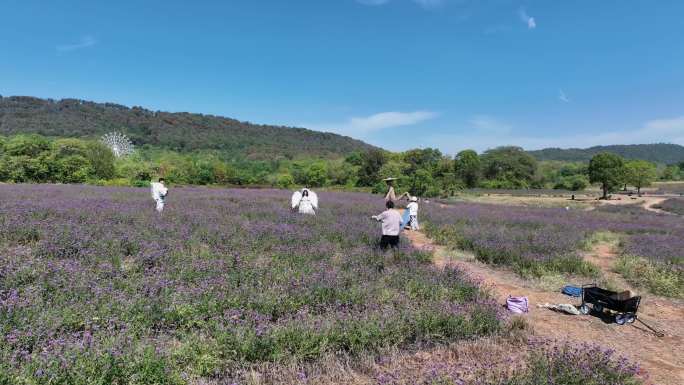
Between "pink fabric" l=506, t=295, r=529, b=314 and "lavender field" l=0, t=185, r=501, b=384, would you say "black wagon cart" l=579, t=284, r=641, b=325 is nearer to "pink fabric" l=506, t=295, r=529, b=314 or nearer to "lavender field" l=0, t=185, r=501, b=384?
"pink fabric" l=506, t=295, r=529, b=314

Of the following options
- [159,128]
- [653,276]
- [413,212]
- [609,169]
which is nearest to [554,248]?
[653,276]

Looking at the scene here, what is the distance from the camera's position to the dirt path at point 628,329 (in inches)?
171

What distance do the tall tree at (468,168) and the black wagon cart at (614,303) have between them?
259 ft

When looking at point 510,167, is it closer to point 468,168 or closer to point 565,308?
point 468,168

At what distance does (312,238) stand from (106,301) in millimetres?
4789

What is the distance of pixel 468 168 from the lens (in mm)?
83938

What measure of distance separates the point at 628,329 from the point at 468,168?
82966 millimetres

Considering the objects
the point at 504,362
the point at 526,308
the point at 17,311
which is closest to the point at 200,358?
the point at 17,311

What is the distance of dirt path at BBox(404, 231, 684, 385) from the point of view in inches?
171

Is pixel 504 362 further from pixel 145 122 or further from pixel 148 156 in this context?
pixel 145 122

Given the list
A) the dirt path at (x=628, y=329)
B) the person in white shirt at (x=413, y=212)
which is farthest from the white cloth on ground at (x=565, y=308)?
the person in white shirt at (x=413, y=212)

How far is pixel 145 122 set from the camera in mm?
143125

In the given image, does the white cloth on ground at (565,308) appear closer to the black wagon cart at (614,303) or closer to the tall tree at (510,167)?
the black wagon cart at (614,303)

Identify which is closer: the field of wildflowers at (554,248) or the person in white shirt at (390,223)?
the person in white shirt at (390,223)
